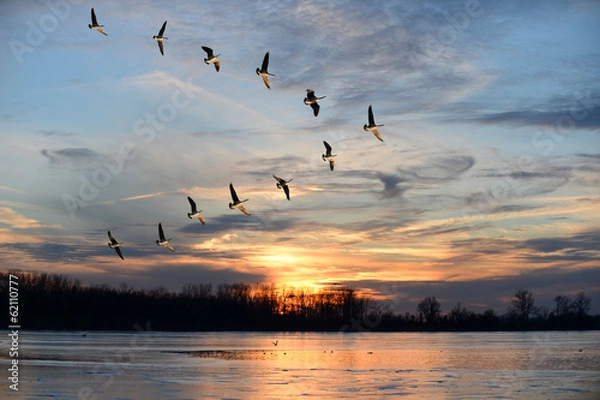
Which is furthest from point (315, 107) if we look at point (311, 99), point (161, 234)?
point (161, 234)

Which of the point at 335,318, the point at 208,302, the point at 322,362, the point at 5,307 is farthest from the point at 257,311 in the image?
the point at 322,362

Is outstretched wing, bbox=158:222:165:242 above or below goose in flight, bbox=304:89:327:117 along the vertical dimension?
below

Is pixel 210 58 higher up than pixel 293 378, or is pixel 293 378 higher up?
pixel 210 58

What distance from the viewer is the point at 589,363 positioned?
38031 mm

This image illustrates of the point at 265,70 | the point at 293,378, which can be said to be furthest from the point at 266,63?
the point at 293,378

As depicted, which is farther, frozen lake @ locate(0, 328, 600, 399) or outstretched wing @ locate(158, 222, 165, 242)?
outstretched wing @ locate(158, 222, 165, 242)

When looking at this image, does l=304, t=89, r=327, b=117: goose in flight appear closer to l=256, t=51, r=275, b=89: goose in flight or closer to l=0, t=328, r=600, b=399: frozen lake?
l=256, t=51, r=275, b=89: goose in flight

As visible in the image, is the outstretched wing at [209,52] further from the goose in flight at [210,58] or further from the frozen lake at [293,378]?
the frozen lake at [293,378]

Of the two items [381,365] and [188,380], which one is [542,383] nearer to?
[381,365]

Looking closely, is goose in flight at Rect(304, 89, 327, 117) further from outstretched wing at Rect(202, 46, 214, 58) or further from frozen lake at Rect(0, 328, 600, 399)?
frozen lake at Rect(0, 328, 600, 399)

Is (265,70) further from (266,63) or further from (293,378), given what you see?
(293,378)

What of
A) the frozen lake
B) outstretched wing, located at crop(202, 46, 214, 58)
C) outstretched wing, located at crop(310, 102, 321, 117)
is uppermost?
outstretched wing, located at crop(202, 46, 214, 58)

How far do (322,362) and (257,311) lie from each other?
10351cm

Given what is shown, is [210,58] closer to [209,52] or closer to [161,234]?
[209,52]
